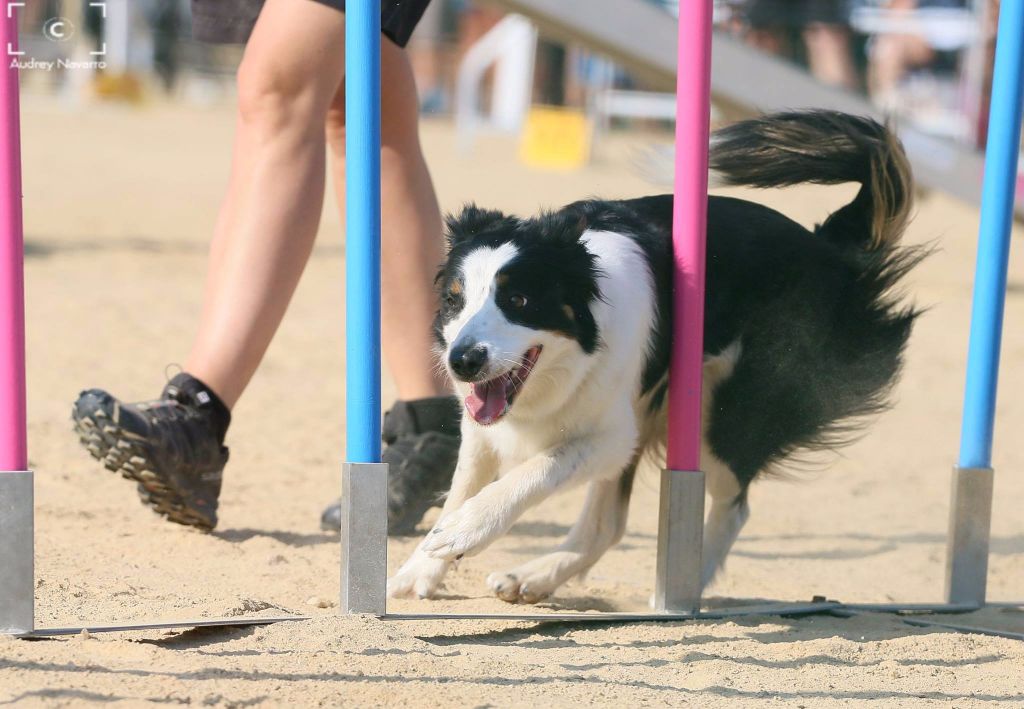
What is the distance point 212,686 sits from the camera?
2100 millimetres

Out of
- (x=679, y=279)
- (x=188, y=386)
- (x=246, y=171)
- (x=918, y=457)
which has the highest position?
(x=246, y=171)

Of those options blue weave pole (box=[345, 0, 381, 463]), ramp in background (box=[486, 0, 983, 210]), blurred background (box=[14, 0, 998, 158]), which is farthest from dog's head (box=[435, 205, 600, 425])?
blurred background (box=[14, 0, 998, 158])

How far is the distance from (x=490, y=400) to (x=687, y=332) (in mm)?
440

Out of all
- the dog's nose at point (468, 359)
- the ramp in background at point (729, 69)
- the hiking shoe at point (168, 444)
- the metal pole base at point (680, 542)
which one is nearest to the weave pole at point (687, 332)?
the metal pole base at point (680, 542)

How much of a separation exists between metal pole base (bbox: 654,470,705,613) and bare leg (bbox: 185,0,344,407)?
3.76 feet

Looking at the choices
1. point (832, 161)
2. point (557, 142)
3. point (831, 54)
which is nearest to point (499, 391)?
point (832, 161)

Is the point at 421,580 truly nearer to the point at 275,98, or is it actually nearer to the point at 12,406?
the point at 12,406

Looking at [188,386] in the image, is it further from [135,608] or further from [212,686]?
[212,686]

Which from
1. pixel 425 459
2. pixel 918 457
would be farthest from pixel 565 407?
pixel 918 457

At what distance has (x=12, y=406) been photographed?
230cm

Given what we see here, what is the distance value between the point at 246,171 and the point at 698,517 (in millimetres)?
1446

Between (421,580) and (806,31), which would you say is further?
(806,31)

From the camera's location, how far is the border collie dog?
283 cm

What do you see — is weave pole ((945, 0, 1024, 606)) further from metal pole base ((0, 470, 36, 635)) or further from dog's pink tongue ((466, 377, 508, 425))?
metal pole base ((0, 470, 36, 635))
